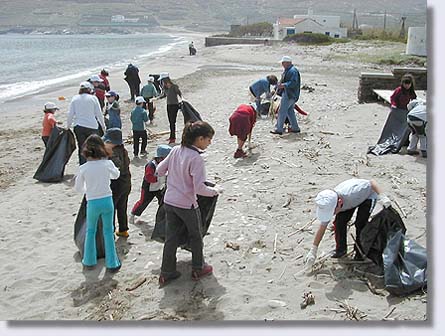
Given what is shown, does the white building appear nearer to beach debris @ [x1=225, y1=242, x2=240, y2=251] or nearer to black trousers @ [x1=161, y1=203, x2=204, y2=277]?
beach debris @ [x1=225, y1=242, x2=240, y2=251]

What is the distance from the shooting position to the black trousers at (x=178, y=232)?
4984 millimetres

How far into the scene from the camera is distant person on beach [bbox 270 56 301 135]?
34.3 feet

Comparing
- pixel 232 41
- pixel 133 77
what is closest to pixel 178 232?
pixel 133 77

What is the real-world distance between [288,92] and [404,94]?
2.44 metres

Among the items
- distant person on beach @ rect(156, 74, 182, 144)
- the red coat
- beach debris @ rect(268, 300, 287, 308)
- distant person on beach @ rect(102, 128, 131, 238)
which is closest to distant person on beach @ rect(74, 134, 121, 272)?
distant person on beach @ rect(102, 128, 131, 238)

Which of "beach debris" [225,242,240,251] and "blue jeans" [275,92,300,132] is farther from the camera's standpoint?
"blue jeans" [275,92,300,132]

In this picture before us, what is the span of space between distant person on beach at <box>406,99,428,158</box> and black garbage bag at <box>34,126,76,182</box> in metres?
6.00

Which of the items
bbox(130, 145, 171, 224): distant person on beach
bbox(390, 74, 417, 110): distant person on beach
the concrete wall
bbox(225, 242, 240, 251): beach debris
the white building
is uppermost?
the white building

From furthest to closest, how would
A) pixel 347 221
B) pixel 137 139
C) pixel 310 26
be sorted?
pixel 310 26 < pixel 137 139 < pixel 347 221

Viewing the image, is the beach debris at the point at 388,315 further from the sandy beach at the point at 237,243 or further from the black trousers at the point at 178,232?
the black trousers at the point at 178,232

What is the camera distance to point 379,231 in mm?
4895

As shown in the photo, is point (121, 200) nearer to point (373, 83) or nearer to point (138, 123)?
point (138, 123)

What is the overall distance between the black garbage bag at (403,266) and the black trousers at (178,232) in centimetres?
182

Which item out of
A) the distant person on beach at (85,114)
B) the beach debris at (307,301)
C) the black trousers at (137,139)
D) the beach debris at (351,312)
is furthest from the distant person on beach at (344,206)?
the black trousers at (137,139)
